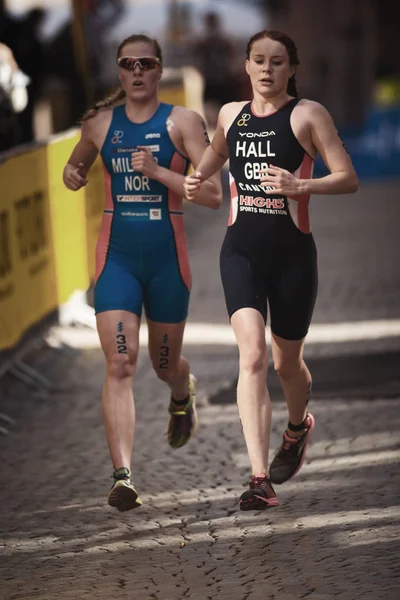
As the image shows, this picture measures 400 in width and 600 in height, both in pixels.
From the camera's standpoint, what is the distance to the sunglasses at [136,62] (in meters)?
7.71

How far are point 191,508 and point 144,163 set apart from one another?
5.35 feet

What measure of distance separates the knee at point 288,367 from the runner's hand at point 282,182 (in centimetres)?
100

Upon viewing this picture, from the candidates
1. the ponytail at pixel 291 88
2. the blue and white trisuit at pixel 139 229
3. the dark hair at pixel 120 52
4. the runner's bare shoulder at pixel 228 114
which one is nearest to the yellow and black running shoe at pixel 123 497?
the blue and white trisuit at pixel 139 229

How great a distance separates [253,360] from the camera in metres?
7.33

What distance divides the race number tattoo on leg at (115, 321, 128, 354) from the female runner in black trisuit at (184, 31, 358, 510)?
53cm

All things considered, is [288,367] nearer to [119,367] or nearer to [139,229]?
[119,367]

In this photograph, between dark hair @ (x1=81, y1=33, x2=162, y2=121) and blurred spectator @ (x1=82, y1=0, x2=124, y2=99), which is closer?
dark hair @ (x1=81, y1=33, x2=162, y2=121)

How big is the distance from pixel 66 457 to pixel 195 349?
3.73 metres

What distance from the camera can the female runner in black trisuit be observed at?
285 inches

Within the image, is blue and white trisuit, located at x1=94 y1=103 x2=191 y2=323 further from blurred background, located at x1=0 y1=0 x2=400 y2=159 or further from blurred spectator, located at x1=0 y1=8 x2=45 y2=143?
blurred spectator, located at x1=0 y1=8 x2=45 y2=143

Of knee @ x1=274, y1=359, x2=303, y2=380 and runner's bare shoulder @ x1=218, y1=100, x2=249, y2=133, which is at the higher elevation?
runner's bare shoulder @ x1=218, y1=100, x2=249, y2=133

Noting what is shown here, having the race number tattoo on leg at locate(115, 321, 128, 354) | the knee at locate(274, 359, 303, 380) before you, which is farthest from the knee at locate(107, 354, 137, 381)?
the knee at locate(274, 359, 303, 380)

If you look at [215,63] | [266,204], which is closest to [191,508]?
[266,204]

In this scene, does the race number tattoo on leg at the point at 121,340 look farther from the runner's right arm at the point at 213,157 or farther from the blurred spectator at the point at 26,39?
the blurred spectator at the point at 26,39
